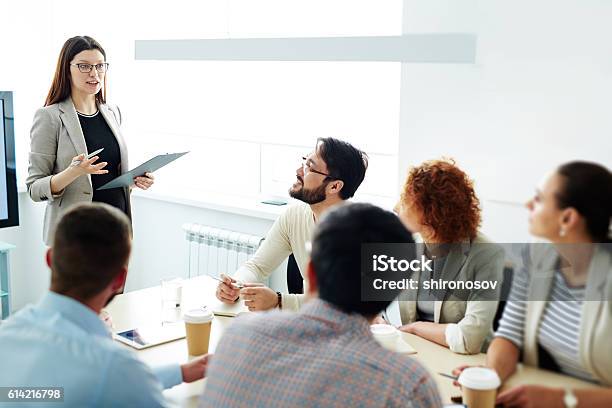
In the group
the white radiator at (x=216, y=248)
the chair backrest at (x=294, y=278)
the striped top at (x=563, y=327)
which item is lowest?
the white radiator at (x=216, y=248)

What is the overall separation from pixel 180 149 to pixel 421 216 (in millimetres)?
2617

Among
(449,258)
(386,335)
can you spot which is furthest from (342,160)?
(449,258)

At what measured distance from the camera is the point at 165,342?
1.98 m

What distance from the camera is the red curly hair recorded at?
1750mm

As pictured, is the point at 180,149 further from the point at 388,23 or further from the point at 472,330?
the point at 472,330

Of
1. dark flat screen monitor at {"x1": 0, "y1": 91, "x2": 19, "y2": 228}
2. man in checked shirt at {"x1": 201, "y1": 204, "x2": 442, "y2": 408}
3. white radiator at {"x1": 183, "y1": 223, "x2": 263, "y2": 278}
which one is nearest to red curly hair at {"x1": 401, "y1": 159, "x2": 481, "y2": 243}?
man in checked shirt at {"x1": 201, "y1": 204, "x2": 442, "y2": 408}

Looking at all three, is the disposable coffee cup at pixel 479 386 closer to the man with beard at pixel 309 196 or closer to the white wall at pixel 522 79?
the white wall at pixel 522 79

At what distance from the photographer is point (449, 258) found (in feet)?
5.35

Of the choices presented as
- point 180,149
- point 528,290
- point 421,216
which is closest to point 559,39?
point 421,216

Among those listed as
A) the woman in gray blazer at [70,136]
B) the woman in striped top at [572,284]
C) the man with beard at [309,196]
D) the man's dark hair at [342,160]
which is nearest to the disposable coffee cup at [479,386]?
the woman in striped top at [572,284]

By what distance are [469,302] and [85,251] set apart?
2.41ft

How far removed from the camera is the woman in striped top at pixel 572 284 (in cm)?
108

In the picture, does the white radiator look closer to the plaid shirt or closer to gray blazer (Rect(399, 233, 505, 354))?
gray blazer (Rect(399, 233, 505, 354))

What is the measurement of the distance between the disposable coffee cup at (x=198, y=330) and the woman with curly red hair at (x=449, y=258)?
48cm
